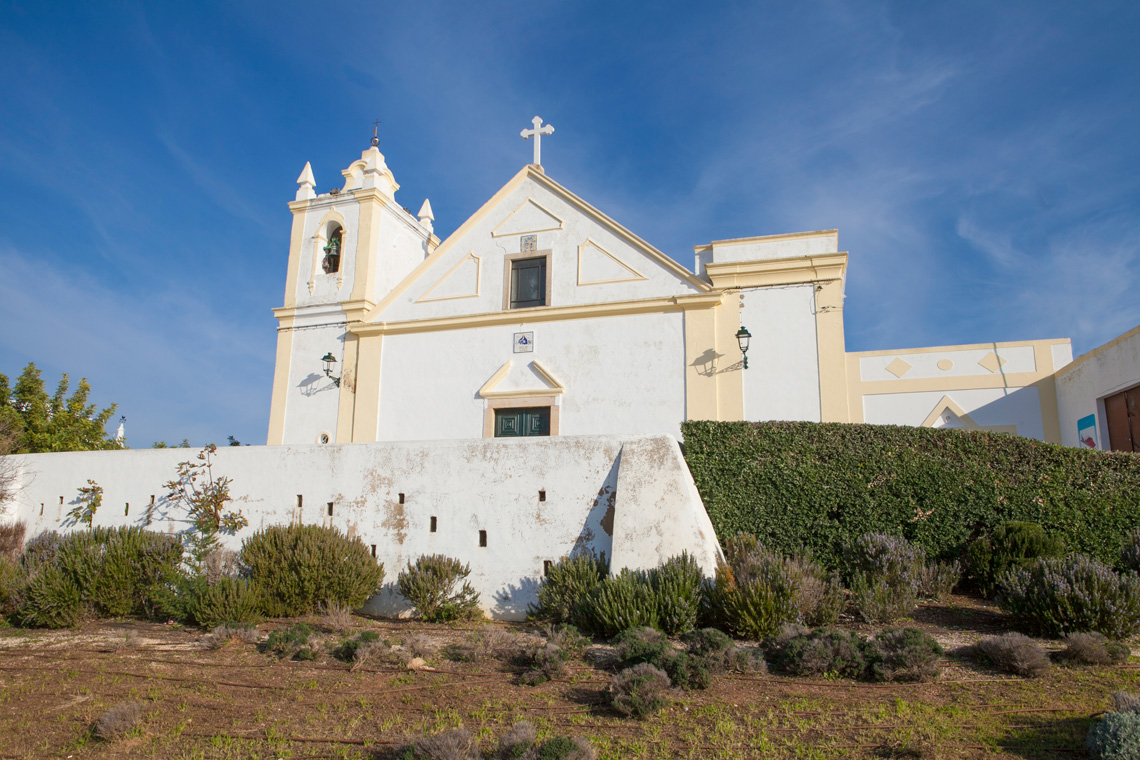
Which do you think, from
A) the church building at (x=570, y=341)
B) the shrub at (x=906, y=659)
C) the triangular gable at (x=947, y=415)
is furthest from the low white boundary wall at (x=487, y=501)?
the triangular gable at (x=947, y=415)

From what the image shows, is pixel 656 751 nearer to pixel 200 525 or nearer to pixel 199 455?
pixel 200 525

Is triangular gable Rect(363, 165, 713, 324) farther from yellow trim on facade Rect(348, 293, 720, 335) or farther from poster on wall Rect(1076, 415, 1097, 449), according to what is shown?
poster on wall Rect(1076, 415, 1097, 449)

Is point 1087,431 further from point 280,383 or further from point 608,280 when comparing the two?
point 280,383

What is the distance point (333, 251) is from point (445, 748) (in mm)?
14315

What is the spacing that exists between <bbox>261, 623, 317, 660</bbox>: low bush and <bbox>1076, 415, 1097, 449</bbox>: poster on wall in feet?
45.1

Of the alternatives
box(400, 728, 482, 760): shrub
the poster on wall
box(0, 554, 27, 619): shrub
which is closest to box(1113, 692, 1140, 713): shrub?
box(400, 728, 482, 760): shrub

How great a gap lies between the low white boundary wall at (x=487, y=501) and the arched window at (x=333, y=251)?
21.1 feet

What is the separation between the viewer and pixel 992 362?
623 inches

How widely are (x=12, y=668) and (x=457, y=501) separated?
5.26 meters

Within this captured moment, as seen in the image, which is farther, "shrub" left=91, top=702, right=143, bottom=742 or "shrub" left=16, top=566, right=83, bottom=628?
"shrub" left=16, top=566, right=83, bottom=628

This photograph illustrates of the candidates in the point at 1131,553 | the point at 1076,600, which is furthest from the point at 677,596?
the point at 1131,553

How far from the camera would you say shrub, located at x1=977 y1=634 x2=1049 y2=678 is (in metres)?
6.44

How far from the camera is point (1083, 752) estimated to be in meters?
5.07

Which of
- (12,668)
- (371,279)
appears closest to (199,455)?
(12,668)
